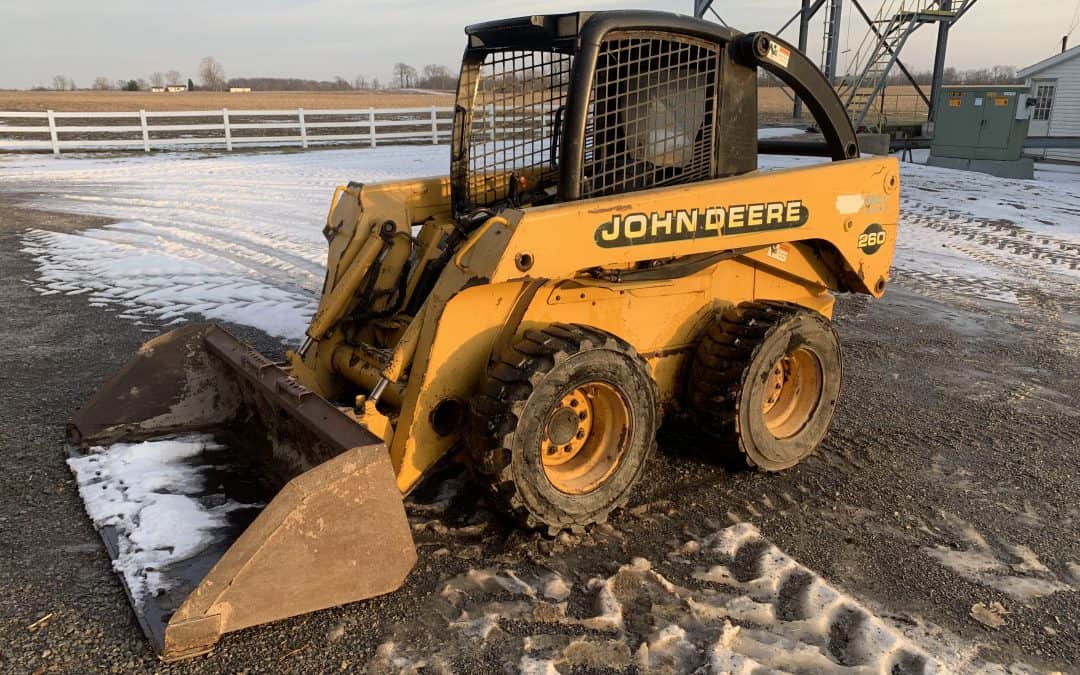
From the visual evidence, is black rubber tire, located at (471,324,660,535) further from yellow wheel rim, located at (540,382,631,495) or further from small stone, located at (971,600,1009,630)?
small stone, located at (971,600,1009,630)

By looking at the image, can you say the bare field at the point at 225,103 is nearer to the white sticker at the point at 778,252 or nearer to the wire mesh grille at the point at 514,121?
the white sticker at the point at 778,252

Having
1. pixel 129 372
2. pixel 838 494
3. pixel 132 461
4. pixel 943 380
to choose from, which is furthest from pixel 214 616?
pixel 943 380

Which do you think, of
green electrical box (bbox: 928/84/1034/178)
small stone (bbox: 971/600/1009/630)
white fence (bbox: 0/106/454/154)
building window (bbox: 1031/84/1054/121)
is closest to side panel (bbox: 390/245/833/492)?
small stone (bbox: 971/600/1009/630)

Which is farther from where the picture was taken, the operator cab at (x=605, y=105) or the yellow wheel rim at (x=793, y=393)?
the yellow wheel rim at (x=793, y=393)

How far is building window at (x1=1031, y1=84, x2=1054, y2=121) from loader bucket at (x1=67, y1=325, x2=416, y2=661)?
2823 cm

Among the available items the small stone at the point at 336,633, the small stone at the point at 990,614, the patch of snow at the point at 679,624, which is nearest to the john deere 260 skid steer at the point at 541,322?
the small stone at the point at 336,633

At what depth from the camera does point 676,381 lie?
171 inches

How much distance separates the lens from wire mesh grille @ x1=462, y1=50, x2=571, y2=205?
13.4 ft

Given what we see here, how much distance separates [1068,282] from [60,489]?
9.37 meters

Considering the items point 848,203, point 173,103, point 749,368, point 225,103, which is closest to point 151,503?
point 749,368

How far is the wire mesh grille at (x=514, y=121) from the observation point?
4.07 m

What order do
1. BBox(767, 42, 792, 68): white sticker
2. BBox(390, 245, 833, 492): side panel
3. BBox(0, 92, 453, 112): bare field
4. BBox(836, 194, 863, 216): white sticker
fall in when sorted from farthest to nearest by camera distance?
BBox(0, 92, 453, 112): bare field → BBox(836, 194, 863, 216): white sticker → BBox(767, 42, 792, 68): white sticker → BBox(390, 245, 833, 492): side panel

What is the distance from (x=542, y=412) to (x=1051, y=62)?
2807 centimetres

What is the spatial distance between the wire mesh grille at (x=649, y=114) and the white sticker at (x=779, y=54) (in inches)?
10.2
